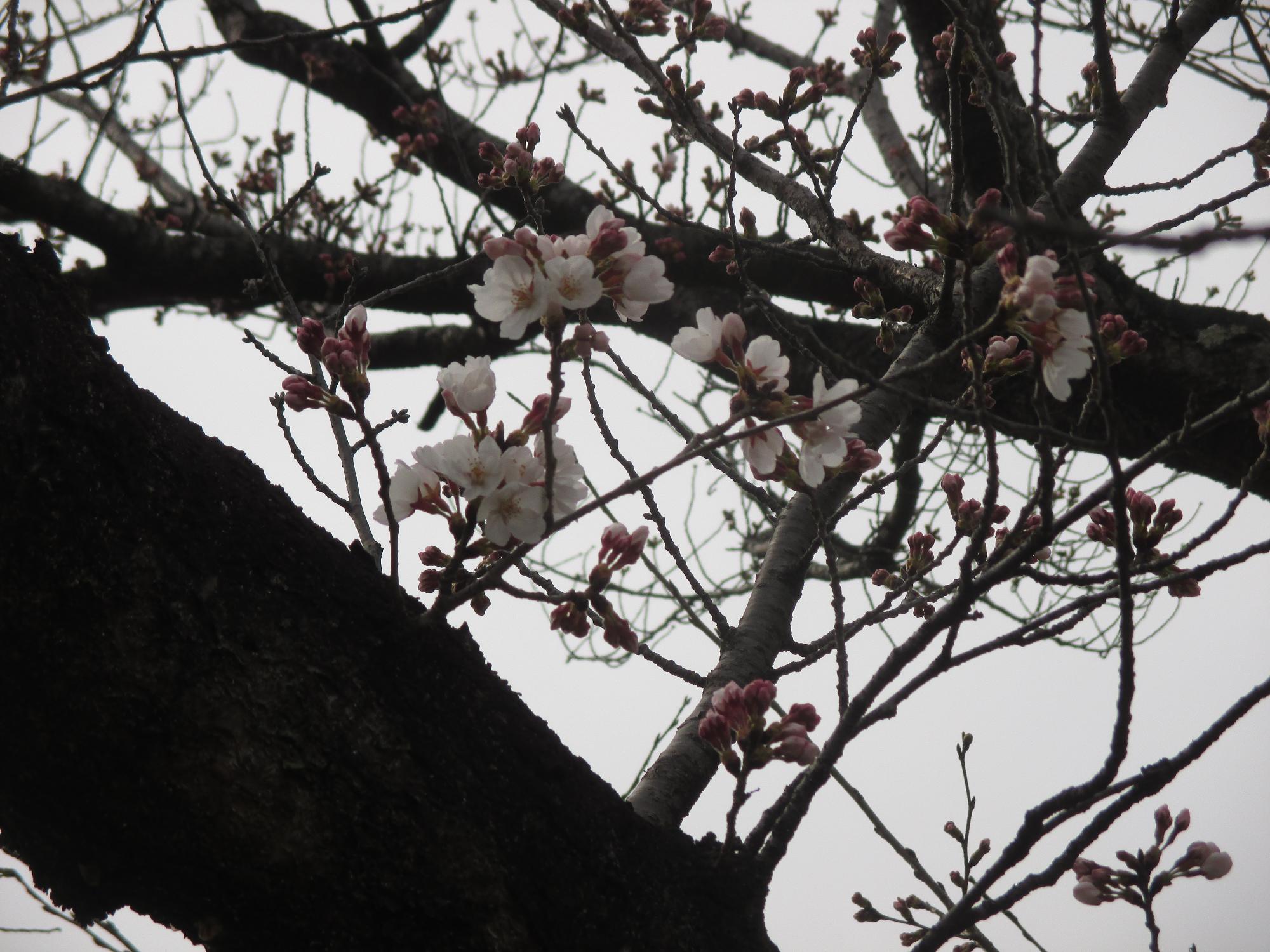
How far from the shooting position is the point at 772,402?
113 centimetres

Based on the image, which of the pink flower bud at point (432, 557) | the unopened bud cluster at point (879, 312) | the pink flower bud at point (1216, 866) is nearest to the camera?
the pink flower bud at point (432, 557)

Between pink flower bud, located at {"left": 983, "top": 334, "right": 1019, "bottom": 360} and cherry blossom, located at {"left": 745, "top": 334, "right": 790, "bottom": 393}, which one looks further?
pink flower bud, located at {"left": 983, "top": 334, "right": 1019, "bottom": 360}

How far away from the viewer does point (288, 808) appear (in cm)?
94

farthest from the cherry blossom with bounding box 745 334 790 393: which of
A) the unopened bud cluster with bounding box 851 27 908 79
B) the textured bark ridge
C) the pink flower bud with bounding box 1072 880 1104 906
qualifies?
the unopened bud cluster with bounding box 851 27 908 79

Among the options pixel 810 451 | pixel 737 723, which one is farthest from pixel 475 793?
pixel 810 451

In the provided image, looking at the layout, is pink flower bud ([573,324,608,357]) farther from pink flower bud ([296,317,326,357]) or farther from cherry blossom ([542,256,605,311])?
pink flower bud ([296,317,326,357])

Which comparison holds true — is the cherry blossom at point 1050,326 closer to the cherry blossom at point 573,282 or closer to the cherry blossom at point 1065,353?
the cherry blossom at point 1065,353

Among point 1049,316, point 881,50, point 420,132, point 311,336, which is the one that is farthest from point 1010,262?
point 420,132

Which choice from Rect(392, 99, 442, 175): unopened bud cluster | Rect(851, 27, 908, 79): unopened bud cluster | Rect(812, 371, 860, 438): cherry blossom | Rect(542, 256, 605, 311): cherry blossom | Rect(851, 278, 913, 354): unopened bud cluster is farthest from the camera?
Rect(392, 99, 442, 175): unopened bud cluster

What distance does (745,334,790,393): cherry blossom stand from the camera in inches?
45.8

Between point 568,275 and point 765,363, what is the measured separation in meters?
0.29

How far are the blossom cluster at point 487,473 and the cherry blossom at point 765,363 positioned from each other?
26 cm

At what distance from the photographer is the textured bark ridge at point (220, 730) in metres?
0.91

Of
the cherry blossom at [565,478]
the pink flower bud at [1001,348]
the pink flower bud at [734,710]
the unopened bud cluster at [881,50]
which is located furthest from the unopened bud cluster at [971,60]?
the pink flower bud at [734,710]
